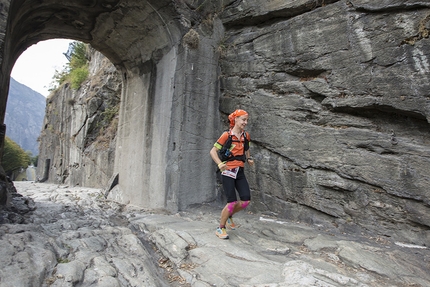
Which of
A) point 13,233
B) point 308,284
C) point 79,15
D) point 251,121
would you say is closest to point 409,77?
point 251,121

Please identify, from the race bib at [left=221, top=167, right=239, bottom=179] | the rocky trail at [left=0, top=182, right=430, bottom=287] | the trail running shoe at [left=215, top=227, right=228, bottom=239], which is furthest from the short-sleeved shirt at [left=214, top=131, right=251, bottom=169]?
the rocky trail at [left=0, top=182, right=430, bottom=287]

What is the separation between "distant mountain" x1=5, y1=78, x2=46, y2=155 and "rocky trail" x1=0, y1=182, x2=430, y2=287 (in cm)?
17017

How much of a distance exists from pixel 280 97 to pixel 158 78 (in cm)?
291

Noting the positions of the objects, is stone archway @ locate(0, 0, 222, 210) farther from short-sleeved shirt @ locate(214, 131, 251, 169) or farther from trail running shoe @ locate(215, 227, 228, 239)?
short-sleeved shirt @ locate(214, 131, 251, 169)

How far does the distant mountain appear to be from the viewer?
157m

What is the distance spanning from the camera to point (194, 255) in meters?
3.81

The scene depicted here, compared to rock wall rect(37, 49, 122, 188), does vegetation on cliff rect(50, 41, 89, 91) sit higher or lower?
higher

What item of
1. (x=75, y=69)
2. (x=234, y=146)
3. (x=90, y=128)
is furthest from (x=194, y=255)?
(x=75, y=69)

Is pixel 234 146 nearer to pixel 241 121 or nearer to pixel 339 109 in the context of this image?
pixel 241 121

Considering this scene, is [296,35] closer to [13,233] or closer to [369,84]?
[369,84]

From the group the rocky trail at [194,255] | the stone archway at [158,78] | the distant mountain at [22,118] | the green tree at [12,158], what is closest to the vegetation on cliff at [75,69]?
the stone archway at [158,78]

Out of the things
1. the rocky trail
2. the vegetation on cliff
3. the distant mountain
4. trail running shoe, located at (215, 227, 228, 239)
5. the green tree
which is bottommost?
the rocky trail

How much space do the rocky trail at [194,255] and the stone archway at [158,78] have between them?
133 cm

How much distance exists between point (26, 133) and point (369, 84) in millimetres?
194847
